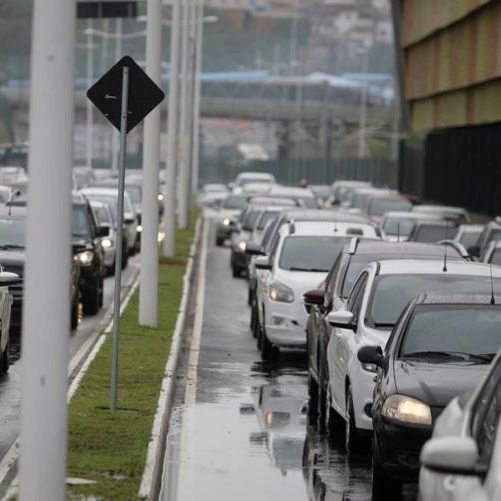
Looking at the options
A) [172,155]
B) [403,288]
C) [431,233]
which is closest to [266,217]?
[172,155]

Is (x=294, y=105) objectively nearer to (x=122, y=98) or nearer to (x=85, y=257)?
(x=85, y=257)

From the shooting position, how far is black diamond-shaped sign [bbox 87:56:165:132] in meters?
15.7

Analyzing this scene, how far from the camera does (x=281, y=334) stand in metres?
22.7

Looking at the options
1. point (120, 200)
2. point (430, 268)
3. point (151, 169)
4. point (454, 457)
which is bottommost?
point (430, 268)

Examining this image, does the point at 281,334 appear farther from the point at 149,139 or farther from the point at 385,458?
the point at 385,458

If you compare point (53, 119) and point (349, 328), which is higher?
point (53, 119)

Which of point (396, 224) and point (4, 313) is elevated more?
point (4, 313)

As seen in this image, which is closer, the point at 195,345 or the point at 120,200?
the point at 120,200

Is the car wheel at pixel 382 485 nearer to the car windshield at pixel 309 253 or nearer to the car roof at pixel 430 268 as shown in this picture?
the car roof at pixel 430 268

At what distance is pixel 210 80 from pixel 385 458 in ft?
488

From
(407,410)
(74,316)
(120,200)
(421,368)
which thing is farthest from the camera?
(74,316)

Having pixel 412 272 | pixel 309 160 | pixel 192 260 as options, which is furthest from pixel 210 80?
pixel 412 272

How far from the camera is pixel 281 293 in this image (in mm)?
23297

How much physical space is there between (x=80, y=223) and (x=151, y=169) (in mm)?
5977
